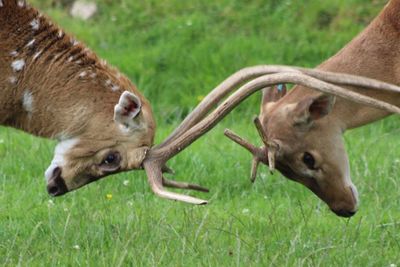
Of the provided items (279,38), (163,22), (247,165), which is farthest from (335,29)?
(247,165)

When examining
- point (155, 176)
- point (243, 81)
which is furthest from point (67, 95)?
point (243, 81)

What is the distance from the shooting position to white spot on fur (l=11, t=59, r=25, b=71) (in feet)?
23.5

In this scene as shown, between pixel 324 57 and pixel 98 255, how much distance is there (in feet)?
18.2

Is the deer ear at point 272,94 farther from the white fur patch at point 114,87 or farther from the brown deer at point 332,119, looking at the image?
the white fur patch at point 114,87

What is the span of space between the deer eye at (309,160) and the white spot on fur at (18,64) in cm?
181

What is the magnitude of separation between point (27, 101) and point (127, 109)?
60 centimetres

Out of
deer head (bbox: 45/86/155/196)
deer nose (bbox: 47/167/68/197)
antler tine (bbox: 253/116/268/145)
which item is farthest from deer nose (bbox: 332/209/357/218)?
deer nose (bbox: 47/167/68/197)

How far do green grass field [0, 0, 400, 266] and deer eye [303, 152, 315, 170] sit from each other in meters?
0.34

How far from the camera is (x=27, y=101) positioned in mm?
7219

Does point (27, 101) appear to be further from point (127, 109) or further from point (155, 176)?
point (155, 176)

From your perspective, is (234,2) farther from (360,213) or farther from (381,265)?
(381,265)

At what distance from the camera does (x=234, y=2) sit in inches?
527

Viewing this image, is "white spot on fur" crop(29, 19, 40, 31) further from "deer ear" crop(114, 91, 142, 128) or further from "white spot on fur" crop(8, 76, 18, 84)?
"deer ear" crop(114, 91, 142, 128)

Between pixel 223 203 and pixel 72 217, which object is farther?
pixel 223 203
